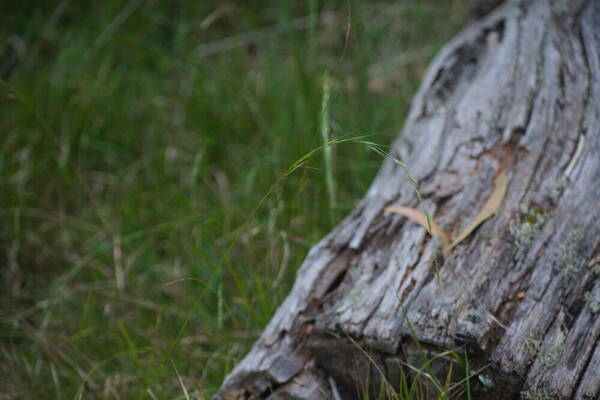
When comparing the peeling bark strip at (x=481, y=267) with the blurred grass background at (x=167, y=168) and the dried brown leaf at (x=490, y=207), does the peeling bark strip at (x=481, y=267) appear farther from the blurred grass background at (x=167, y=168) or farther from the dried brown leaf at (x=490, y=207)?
the blurred grass background at (x=167, y=168)

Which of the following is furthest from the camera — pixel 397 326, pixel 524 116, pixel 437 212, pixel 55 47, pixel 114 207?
pixel 55 47

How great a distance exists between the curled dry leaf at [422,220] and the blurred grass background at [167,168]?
306mm

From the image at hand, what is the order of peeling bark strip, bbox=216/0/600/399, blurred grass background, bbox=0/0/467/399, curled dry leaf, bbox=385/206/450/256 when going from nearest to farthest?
peeling bark strip, bbox=216/0/600/399
curled dry leaf, bbox=385/206/450/256
blurred grass background, bbox=0/0/467/399

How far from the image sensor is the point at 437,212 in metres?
1.70

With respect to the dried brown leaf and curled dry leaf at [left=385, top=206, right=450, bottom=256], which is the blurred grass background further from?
the dried brown leaf

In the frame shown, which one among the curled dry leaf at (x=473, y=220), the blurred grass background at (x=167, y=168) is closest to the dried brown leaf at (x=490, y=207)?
the curled dry leaf at (x=473, y=220)

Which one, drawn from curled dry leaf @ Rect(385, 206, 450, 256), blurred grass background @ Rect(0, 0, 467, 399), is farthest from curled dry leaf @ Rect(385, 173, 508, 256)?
blurred grass background @ Rect(0, 0, 467, 399)

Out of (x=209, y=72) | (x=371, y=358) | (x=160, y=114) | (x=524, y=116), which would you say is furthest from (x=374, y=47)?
(x=371, y=358)

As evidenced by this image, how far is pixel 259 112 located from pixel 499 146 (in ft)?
4.69

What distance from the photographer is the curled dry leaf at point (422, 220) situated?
1593 millimetres

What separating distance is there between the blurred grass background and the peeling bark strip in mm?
288

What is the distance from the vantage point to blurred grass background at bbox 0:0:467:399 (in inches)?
81.0

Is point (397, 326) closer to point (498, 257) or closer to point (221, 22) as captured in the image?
point (498, 257)

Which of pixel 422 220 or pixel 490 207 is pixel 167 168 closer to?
pixel 422 220
